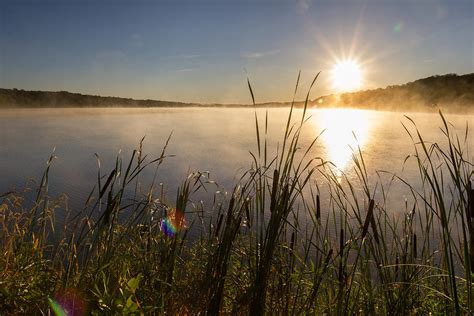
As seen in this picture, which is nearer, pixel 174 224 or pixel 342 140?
pixel 174 224

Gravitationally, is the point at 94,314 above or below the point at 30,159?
above

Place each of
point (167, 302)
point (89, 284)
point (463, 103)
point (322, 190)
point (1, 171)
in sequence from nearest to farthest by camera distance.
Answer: point (89, 284), point (167, 302), point (322, 190), point (1, 171), point (463, 103)

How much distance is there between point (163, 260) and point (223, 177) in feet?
32.3

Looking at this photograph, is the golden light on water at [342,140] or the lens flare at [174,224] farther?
the golden light on water at [342,140]

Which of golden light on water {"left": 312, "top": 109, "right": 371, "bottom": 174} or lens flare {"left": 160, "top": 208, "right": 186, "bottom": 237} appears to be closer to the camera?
lens flare {"left": 160, "top": 208, "right": 186, "bottom": 237}

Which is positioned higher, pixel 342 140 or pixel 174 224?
pixel 174 224

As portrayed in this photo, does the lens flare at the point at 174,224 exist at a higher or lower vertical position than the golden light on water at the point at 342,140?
higher

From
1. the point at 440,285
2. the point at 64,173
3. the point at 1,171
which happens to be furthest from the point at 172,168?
the point at 440,285

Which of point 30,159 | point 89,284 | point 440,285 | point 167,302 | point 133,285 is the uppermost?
point 133,285

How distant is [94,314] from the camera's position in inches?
59.2

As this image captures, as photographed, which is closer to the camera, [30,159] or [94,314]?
[94,314]

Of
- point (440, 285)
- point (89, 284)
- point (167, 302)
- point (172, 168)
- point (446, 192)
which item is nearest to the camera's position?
point (89, 284)

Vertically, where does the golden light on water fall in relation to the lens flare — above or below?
below

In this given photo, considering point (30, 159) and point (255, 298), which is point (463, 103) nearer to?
point (30, 159)
